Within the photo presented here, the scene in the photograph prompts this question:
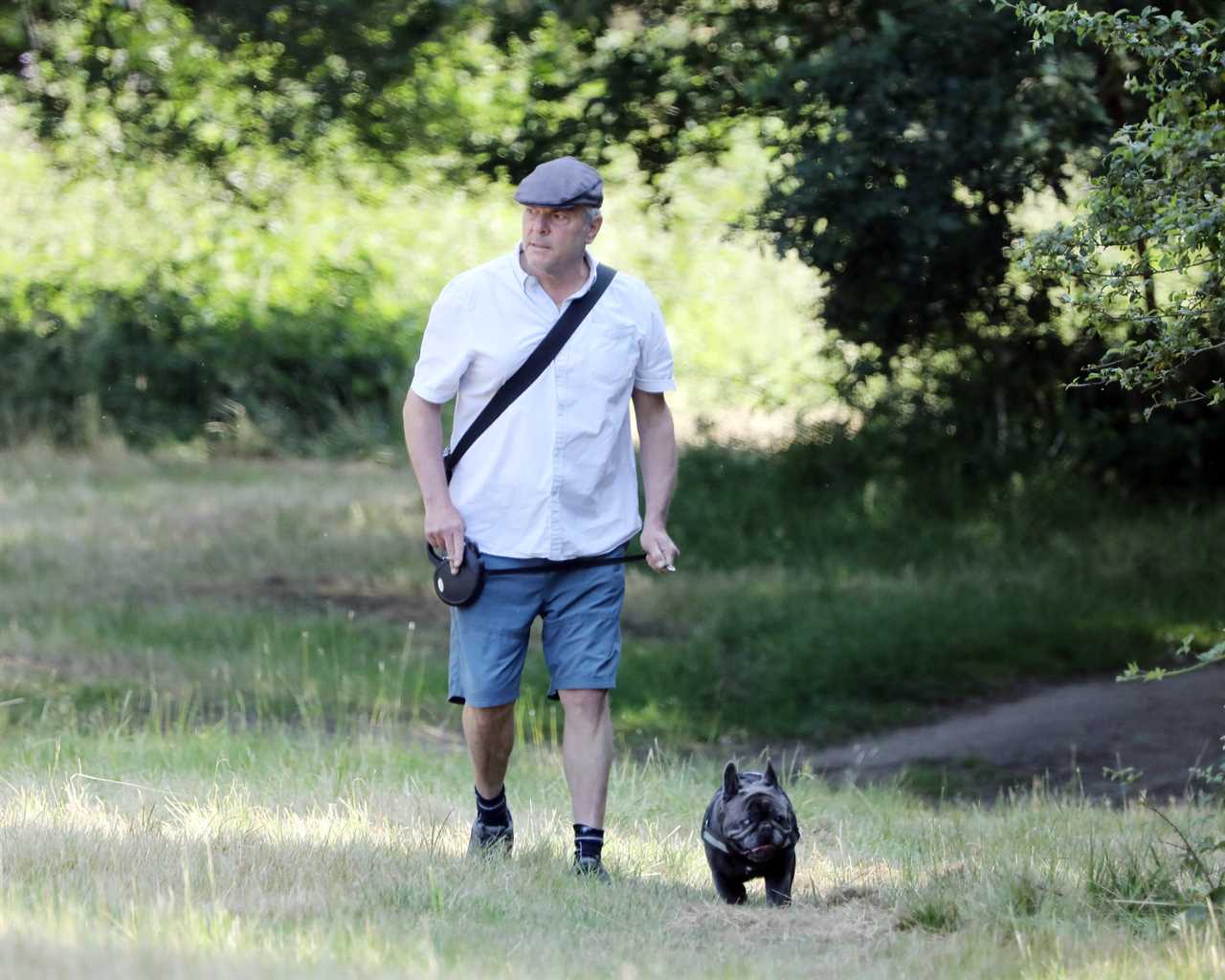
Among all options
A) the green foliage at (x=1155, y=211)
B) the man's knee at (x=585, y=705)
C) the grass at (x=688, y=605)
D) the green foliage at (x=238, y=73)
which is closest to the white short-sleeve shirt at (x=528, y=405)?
the man's knee at (x=585, y=705)

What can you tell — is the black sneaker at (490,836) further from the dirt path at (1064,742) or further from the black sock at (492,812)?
the dirt path at (1064,742)

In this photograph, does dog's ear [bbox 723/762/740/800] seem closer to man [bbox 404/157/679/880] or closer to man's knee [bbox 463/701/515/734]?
man [bbox 404/157/679/880]

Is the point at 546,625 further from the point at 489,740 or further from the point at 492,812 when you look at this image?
the point at 492,812

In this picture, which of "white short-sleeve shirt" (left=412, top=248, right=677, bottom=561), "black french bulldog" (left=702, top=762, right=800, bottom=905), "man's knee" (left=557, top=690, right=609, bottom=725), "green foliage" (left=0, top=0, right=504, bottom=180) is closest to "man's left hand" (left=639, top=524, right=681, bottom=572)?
"white short-sleeve shirt" (left=412, top=248, right=677, bottom=561)

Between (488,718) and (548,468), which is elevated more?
(548,468)

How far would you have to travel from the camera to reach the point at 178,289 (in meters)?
18.8

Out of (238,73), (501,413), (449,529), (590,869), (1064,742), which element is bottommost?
(1064,742)

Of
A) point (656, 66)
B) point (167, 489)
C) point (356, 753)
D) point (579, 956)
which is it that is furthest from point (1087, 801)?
point (167, 489)

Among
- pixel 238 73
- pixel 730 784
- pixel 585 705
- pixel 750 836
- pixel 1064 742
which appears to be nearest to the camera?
pixel 750 836

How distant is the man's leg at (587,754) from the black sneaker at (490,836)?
10.5 inches

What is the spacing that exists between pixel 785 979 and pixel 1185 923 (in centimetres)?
111

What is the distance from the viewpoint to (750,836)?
483 centimetres

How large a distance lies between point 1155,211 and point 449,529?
231 cm

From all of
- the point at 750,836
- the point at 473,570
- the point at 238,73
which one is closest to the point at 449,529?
the point at 473,570
